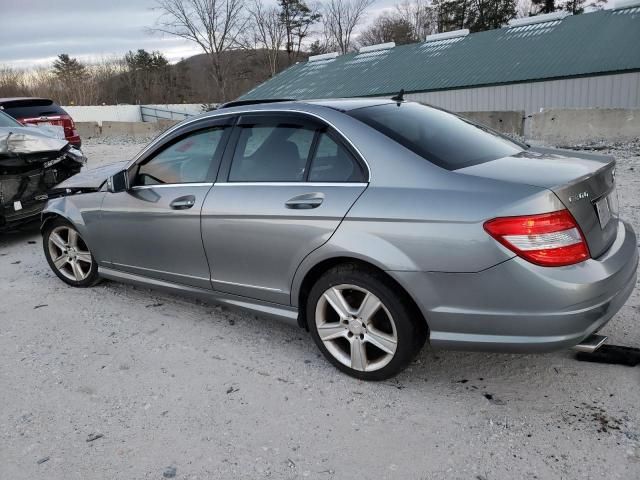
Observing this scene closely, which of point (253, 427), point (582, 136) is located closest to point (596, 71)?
point (582, 136)

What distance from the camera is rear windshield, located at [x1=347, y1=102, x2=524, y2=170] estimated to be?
292cm

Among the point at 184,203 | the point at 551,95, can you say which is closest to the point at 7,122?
the point at 184,203

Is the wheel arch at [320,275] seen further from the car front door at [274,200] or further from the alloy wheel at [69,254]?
the alloy wheel at [69,254]

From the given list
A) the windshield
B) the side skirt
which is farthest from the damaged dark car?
the side skirt

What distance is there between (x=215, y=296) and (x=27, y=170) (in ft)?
13.7

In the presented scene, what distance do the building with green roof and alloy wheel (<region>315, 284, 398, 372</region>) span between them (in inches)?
917

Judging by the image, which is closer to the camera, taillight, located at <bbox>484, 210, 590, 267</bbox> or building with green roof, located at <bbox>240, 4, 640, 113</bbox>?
taillight, located at <bbox>484, 210, 590, 267</bbox>

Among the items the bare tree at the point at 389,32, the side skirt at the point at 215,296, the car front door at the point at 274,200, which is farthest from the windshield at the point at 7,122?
the bare tree at the point at 389,32

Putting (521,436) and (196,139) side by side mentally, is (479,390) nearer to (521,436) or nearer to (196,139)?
(521,436)

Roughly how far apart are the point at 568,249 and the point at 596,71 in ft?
76.7

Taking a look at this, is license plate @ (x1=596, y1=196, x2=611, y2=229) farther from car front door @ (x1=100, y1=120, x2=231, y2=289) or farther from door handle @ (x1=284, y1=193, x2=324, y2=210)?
car front door @ (x1=100, y1=120, x2=231, y2=289)

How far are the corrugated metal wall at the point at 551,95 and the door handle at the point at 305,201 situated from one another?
19.7 meters

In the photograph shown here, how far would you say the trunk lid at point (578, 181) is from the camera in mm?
2566

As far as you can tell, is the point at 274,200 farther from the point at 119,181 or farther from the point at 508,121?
the point at 508,121
